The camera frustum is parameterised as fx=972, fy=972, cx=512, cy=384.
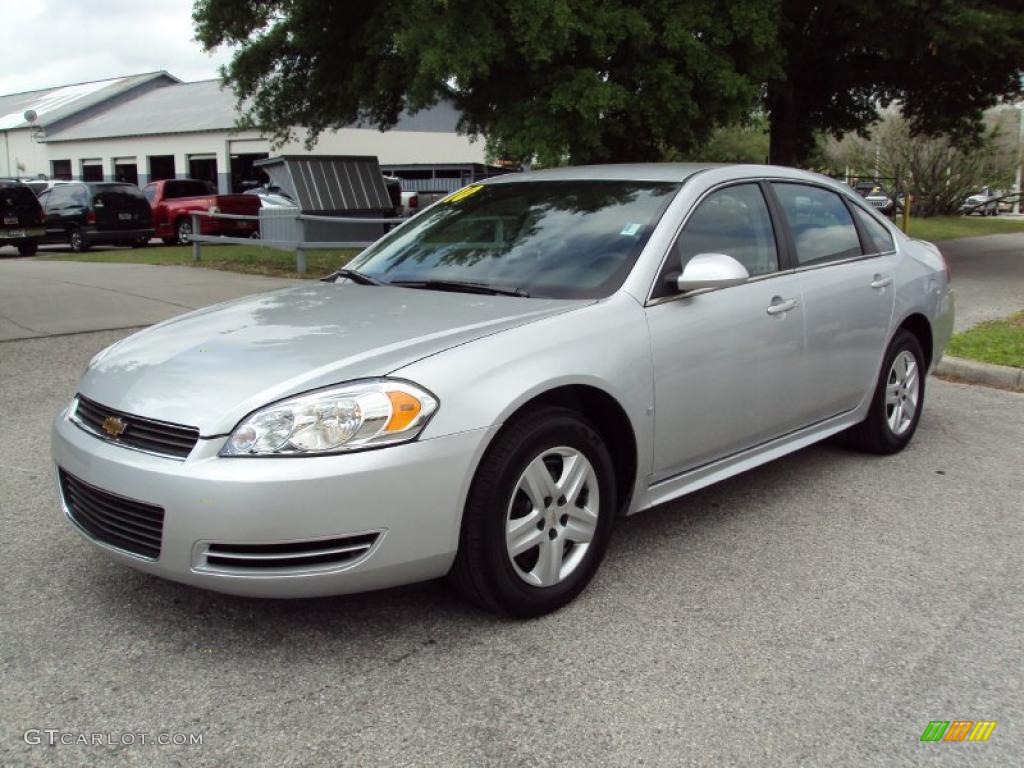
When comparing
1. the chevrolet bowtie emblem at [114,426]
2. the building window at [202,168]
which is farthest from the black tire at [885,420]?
the building window at [202,168]

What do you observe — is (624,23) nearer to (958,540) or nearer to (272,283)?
(272,283)

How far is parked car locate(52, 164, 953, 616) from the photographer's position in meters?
2.94

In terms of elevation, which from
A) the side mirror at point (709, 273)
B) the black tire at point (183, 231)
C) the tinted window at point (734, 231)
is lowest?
the black tire at point (183, 231)

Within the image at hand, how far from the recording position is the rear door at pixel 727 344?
3816mm

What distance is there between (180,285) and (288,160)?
18.6 ft

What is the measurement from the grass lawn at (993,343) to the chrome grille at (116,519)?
671 centimetres

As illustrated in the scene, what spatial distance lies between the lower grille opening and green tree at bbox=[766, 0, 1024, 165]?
12.7 meters

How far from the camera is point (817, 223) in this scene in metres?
4.92

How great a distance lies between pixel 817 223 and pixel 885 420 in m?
1.18

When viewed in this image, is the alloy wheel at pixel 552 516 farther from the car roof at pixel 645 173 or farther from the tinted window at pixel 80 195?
the tinted window at pixel 80 195

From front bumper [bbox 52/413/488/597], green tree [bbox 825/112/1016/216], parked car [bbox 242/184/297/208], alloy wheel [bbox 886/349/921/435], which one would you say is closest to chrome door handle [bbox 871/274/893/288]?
alloy wheel [bbox 886/349/921/435]

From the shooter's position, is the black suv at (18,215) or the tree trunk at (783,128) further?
the black suv at (18,215)

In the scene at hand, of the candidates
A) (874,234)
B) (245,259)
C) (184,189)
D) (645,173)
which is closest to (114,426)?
(645,173)

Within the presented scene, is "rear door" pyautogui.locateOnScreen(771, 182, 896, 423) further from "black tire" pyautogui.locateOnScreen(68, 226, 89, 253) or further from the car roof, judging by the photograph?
"black tire" pyautogui.locateOnScreen(68, 226, 89, 253)
